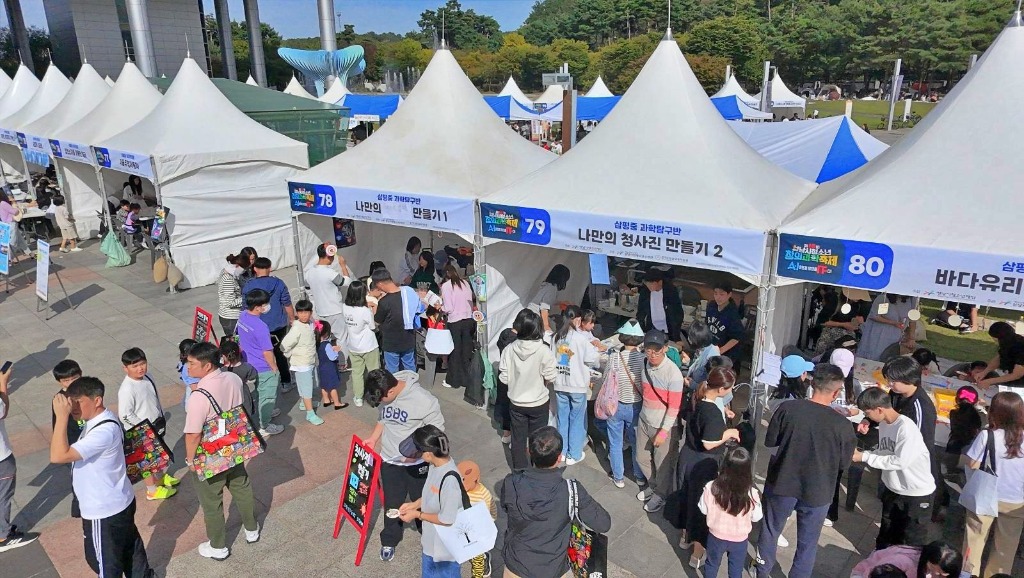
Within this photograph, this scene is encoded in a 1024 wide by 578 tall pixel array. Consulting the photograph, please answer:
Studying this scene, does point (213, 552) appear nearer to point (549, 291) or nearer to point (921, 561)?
point (549, 291)

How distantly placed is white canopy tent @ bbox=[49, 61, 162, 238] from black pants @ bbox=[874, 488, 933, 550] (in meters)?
14.7

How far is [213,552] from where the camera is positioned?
4.65 meters

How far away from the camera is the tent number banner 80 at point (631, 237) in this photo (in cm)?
539

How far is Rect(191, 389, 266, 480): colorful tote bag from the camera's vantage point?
411 cm

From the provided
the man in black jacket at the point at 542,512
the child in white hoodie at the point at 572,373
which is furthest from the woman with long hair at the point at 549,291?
the man in black jacket at the point at 542,512

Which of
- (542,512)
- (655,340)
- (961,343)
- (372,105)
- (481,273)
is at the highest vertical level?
(372,105)

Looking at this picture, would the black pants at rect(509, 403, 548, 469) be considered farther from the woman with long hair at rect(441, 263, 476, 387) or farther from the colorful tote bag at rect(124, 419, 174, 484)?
the colorful tote bag at rect(124, 419, 174, 484)

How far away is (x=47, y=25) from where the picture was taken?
53.6 metres

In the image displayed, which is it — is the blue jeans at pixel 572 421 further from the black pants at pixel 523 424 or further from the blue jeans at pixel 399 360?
the blue jeans at pixel 399 360

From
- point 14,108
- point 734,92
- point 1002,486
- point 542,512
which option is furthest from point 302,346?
point 734,92

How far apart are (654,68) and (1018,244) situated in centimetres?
384

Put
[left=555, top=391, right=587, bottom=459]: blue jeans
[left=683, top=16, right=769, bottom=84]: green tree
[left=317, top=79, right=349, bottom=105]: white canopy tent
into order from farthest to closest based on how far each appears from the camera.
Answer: [left=683, top=16, right=769, bottom=84]: green tree < [left=317, top=79, right=349, bottom=105]: white canopy tent < [left=555, top=391, right=587, bottom=459]: blue jeans

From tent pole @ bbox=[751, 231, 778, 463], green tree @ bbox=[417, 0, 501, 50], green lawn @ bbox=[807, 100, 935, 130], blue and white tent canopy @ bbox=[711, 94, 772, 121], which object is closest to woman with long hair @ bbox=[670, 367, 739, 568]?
tent pole @ bbox=[751, 231, 778, 463]

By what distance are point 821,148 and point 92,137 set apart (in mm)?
14970
